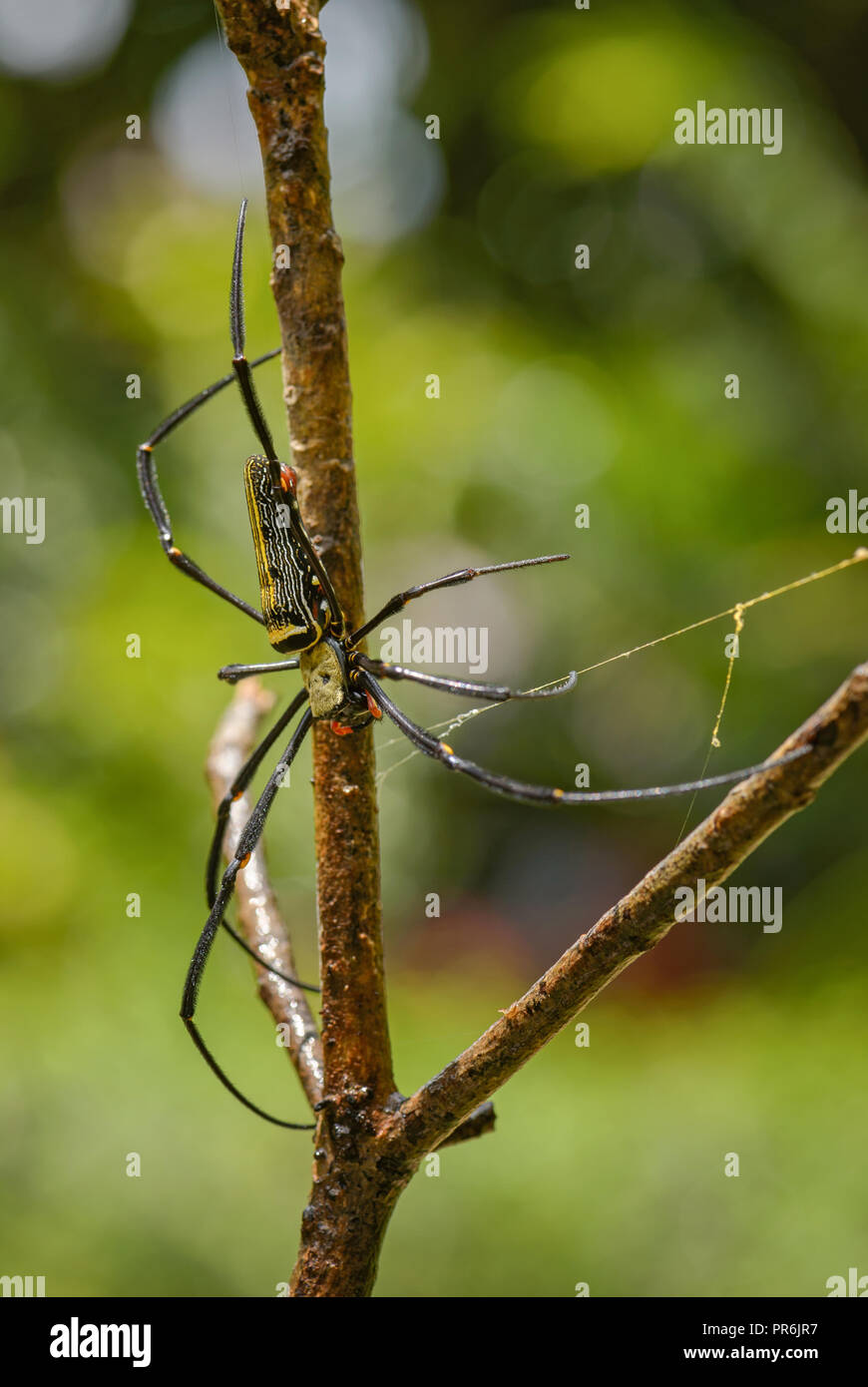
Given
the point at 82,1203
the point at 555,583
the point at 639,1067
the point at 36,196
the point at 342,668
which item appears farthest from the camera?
the point at 36,196

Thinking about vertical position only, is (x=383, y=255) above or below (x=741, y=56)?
below

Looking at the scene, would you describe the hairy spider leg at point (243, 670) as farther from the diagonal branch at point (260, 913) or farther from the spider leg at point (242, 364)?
the spider leg at point (242, 364)

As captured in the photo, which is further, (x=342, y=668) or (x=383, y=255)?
(x=383, y=255)

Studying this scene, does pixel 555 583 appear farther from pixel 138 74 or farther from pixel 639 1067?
pixel 138 74

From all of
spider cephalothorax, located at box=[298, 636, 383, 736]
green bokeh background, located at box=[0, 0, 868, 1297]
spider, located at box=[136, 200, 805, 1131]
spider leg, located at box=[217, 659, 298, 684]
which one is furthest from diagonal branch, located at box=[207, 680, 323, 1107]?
green bokeh background, located at box=[0, 0, 868, 1297]
